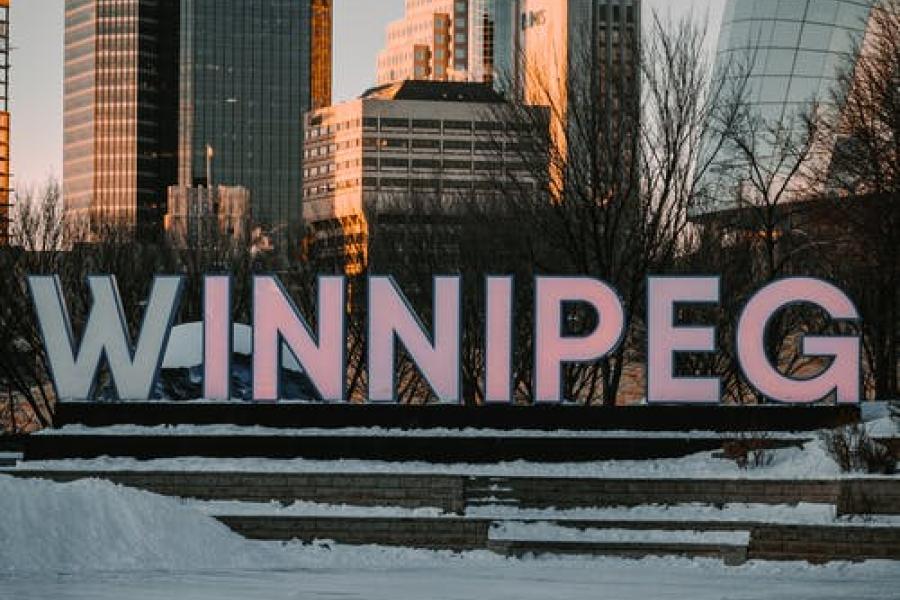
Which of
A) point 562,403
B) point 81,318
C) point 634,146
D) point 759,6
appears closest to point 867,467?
point 562,403

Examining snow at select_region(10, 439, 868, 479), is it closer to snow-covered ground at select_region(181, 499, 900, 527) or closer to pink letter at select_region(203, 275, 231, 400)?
snow-covered ground at select_region(181, 499, 900, 527)

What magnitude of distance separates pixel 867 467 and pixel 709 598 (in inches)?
349

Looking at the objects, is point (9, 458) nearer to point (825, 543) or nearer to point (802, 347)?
point (802, 347)

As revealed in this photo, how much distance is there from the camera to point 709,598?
19688 millimetres

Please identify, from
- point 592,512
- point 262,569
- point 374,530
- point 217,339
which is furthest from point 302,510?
point 217,339

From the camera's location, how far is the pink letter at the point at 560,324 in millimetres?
31562

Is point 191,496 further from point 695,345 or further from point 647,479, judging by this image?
point 695,345

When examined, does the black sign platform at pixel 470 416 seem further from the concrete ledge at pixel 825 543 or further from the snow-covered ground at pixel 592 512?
the concrete ledge at pixel 825 543

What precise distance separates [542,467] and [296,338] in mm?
5299

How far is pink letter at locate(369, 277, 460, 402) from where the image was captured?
104ft

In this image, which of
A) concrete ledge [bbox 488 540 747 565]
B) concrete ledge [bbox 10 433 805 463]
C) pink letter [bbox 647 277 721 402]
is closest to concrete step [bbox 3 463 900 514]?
concrete ledge [bbox 488 540 747 565]

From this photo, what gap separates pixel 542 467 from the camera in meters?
30.5

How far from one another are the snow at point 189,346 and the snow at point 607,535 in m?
9.66

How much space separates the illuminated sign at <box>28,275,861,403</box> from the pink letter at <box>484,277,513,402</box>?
0.06 feet
